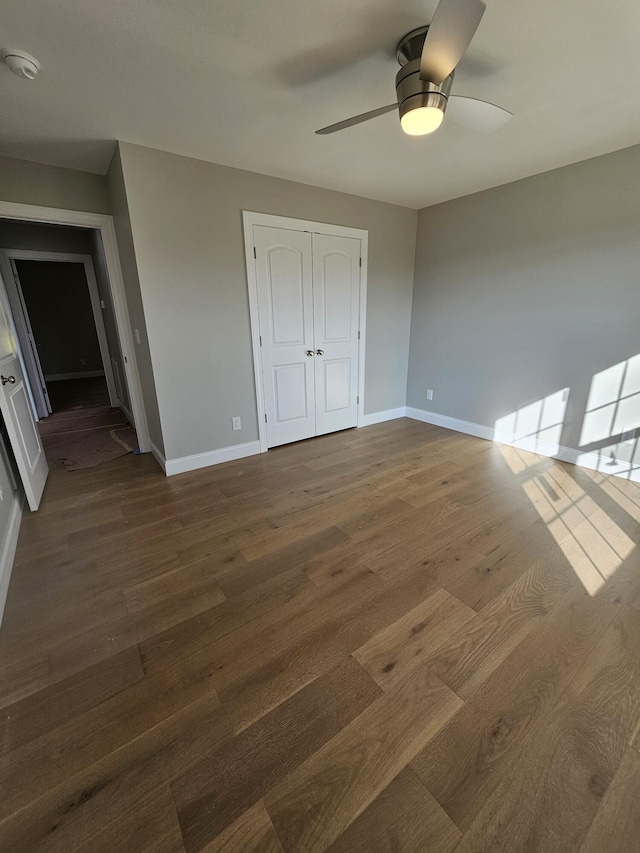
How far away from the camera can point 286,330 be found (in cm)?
334

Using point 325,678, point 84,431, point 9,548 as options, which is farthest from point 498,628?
point 84,431

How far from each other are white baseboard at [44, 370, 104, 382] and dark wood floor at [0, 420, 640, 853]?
6314 millimetres

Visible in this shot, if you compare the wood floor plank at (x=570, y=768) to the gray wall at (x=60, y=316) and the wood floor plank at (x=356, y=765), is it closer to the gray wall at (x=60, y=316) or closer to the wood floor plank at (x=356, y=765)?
the wood floor plank at (x=356, y=765)

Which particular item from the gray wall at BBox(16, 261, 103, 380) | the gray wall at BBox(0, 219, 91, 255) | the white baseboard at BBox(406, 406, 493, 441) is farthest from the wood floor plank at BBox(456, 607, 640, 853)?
the gray wall at BBox(16, 261, 103, 380)

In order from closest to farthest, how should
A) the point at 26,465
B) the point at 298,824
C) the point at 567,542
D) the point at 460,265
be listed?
the point at 298,824
the point at 567,542
the point at 26,465
the point at 460,265

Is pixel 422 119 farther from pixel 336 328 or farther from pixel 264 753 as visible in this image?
pixel 264 753

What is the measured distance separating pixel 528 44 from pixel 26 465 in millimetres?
3667

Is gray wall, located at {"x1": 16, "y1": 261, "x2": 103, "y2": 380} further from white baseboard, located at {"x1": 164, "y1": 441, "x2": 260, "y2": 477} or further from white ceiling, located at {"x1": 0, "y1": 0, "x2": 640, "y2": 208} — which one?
white baseboard, located at {"x1": 164, "y1": 441, "x2": 260, "y2": 477}

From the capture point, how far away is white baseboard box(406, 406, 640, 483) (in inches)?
112

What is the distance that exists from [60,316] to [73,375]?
4.03 feet

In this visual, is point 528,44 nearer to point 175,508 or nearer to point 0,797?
point 175,508

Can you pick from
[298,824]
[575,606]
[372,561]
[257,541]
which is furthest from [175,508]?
[575,606]

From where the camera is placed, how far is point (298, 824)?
3.09 ft

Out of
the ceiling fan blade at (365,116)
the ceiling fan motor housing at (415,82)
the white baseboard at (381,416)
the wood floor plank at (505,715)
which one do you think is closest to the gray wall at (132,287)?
the ceiling fan blade at (365,116)
